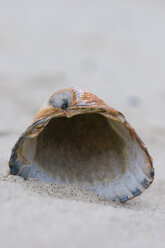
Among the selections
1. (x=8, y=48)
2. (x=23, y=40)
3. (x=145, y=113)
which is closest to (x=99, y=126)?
(x=145, y=113)

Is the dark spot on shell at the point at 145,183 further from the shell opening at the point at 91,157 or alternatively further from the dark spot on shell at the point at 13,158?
the dark spot on shell at the point at 13,158

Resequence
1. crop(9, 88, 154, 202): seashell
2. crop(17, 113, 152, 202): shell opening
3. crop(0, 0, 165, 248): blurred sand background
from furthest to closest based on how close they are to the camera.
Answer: crop(17, 113, 152, 202): shell opening, crop(9, 88, 154, 202): seashell, crop(0, 0, 165, 248): blurred sand background

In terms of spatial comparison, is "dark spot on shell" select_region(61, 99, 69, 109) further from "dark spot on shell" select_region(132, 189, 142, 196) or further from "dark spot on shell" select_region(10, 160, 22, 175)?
"dark spot on shell" select_region(132, 189, 142, 196)

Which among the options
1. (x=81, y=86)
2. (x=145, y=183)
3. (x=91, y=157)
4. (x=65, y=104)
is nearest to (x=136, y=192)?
(x=145, y=183)

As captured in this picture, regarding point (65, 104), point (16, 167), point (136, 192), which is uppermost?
point (65, 104)

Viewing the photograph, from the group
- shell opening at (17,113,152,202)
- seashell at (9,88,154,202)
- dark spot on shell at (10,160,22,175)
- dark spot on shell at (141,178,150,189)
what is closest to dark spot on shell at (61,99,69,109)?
seashell at (9,88,154,202)

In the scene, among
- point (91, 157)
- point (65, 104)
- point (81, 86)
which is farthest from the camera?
point (81, 86)

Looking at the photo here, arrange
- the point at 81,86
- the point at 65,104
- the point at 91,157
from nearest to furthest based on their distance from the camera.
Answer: the point at 65,104 → the point at 91,157 → the point at 81,86

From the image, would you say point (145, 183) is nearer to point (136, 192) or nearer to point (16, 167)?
point (136, 192)
